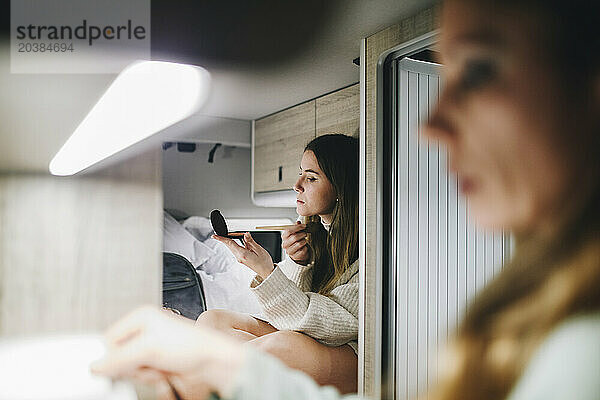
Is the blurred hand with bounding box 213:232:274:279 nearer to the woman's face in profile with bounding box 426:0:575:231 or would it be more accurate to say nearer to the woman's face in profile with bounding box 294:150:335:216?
the woman's face in profile with bounding box 294:150:335:216

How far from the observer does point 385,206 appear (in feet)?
2.88

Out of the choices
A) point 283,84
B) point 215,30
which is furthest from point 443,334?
point 215,30

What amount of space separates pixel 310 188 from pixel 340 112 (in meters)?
0.13

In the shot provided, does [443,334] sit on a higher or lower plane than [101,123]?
lower

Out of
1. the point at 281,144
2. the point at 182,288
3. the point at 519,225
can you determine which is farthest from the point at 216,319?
the point at 519,225

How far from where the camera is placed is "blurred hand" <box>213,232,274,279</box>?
77 cm

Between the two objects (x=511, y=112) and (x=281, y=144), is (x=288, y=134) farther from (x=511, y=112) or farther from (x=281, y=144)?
(x=511, y=112)

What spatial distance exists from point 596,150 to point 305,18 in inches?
17.2

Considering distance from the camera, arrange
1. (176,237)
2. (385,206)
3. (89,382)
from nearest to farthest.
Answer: (89,382) → (176,237) → (385,206)

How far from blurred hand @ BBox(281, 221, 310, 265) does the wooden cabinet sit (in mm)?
68

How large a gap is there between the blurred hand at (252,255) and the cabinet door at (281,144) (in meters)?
0.08

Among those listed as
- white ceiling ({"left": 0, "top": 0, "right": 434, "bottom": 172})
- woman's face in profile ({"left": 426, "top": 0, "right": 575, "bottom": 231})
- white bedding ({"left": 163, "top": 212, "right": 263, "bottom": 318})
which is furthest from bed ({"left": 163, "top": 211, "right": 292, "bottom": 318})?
woman's face in profile ({"left": 426, "top": 0, "right": 575, "bottom": 231})

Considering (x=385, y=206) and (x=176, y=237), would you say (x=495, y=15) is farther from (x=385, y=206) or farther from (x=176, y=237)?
(x=176, y=237)

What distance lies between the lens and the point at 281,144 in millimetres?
792
